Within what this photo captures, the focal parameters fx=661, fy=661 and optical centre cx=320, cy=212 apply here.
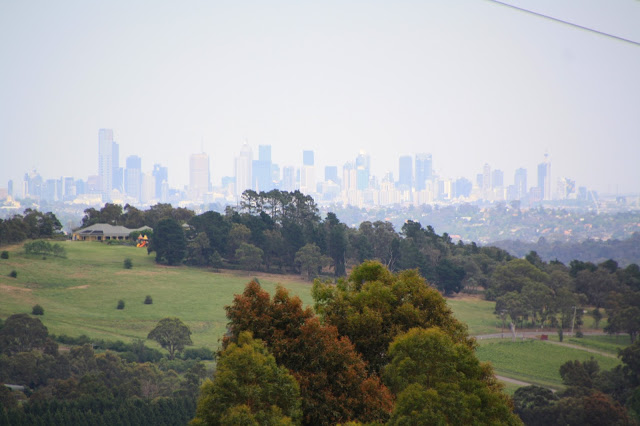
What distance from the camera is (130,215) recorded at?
69188 millimetres

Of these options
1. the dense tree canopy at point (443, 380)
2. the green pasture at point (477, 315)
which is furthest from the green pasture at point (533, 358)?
the dense tree canopy at point (443, 380)

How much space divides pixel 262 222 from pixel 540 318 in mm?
25970

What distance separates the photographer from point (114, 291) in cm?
4575

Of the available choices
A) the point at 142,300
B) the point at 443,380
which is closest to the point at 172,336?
the point at 142,300

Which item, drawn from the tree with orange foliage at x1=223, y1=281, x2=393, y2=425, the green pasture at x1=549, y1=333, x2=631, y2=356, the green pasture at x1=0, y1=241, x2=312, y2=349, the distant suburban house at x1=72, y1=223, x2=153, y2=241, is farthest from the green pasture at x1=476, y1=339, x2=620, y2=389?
the distant suburban house at x1=72, y1=223, x2=153, y2=241

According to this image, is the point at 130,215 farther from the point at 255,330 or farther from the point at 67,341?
the point at 255,330

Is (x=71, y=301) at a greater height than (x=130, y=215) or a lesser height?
lesser

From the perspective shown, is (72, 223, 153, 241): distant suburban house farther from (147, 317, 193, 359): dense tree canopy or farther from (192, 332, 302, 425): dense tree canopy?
(192, 332, 302, 425): dense tree canopy

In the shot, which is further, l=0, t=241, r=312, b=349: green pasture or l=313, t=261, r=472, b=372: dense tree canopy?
l=0, t=241, r=312, b=349: green pasture

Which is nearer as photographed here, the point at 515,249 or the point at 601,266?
the point at 601,266

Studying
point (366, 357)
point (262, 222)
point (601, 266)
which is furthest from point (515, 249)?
point (366, 357)

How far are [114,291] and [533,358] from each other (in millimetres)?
27748

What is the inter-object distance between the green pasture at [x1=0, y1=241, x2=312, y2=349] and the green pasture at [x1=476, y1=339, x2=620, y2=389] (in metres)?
14.7

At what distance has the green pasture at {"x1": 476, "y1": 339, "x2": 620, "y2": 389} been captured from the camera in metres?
34.0
